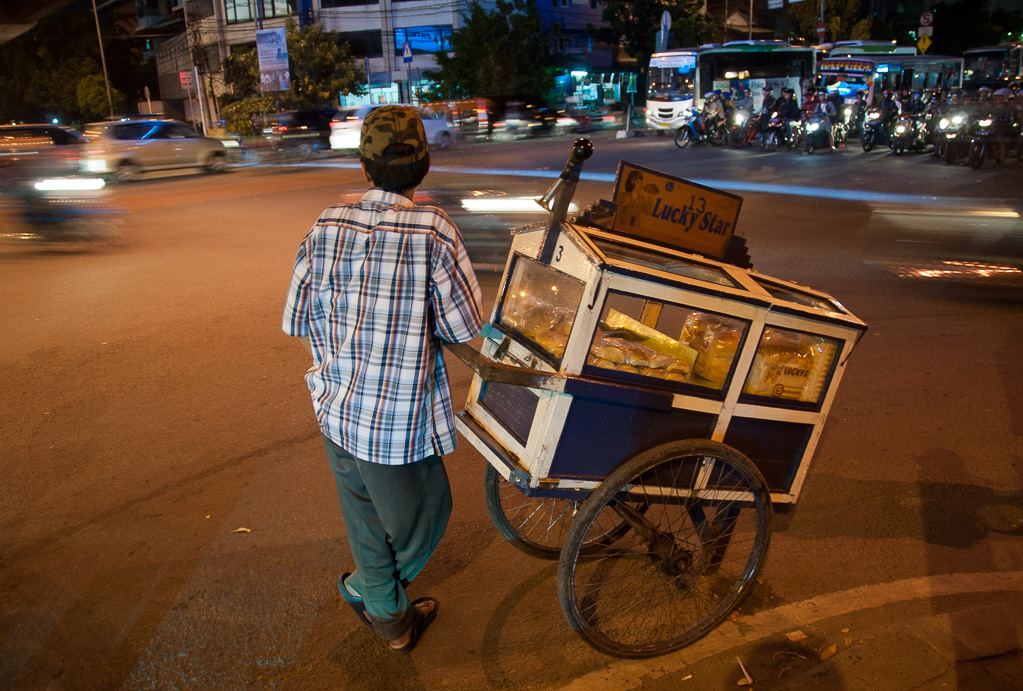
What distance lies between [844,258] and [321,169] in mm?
14837

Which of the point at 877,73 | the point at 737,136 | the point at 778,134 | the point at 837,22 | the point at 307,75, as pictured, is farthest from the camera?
A: the point at 837,22

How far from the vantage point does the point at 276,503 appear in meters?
3.65

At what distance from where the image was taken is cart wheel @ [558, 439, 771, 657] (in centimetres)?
231

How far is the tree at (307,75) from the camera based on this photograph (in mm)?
34688

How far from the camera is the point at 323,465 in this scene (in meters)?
4.01

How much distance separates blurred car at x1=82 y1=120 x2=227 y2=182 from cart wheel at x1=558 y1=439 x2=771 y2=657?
54.8ft

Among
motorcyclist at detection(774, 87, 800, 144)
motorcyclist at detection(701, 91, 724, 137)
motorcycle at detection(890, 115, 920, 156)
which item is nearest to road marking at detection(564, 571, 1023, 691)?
motorcycle at detection(890, 115, 920, 156)

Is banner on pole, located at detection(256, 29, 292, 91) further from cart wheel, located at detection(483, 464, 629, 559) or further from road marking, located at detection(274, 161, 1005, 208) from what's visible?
cart wheel, located at detection(483, 464, 629, 559)

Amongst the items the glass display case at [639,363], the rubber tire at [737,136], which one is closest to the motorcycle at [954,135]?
the rubber tire at [737,136]

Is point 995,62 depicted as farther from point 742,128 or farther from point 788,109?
point 742,128

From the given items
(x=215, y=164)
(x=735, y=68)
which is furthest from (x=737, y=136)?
(x=215, y=164)

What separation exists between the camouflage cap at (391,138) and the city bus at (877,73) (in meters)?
25.5

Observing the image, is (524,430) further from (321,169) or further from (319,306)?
(321,169)

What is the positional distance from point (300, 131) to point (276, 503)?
72.3ft
